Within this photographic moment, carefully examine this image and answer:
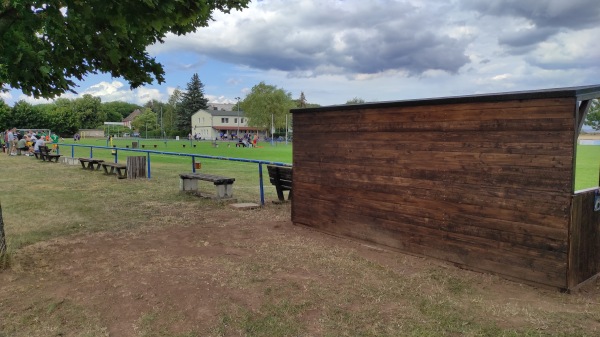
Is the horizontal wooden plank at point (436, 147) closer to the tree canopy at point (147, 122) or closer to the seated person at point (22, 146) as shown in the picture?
the seated person at point (22, 146)

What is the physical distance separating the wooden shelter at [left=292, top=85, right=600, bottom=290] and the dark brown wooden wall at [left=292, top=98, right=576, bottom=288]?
1 centimetres

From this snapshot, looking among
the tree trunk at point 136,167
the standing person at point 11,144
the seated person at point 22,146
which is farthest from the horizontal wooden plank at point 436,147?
the standing person at point 11,144

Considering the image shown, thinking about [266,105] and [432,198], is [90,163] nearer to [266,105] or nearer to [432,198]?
[432,198]

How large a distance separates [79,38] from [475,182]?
503 cm

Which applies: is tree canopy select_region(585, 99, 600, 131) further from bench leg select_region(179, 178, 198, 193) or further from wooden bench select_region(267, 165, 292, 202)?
bench leg select_region(179, 178, 198, 193)

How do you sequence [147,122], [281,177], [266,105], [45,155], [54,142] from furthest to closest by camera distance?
[147,122] < [266,105] < [54,142] < [45,155] < [281,177]

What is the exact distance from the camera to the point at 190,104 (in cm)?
9831

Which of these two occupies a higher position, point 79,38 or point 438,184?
point 79,38

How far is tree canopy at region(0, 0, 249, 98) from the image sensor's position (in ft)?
13.8

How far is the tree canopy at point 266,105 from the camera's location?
9062 centimetres

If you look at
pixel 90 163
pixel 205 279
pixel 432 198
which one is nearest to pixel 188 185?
pixel 205 279

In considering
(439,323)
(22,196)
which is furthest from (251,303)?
(22,196)

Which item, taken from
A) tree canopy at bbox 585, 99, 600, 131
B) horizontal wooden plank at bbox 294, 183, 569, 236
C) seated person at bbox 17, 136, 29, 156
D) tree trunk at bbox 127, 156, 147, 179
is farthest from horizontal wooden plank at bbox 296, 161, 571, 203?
seated person at bbox 17, 136, 29, 156

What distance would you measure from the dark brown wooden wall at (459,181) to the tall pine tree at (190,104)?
92757mm
